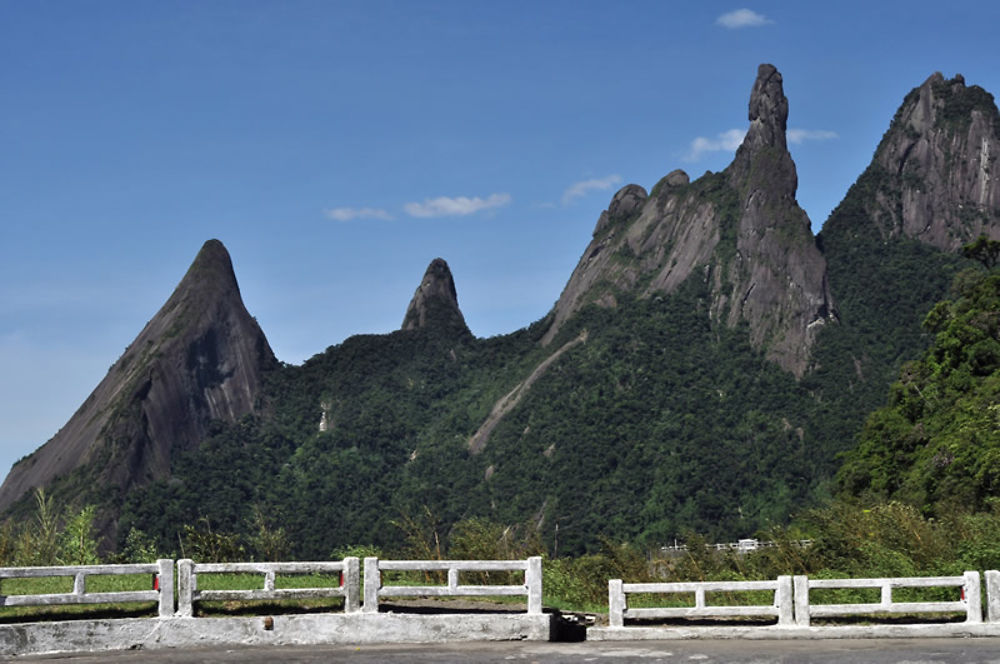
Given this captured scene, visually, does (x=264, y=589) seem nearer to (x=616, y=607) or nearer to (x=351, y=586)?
(x=351, y=586)

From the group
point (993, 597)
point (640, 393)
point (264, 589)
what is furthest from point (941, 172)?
point (264, 589)

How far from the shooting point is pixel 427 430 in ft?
638

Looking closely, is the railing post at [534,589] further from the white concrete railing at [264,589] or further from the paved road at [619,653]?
the white concrete railing at [264,589]

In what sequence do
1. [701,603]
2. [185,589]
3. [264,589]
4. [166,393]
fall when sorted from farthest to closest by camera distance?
[166,393] → [701,603] → [264,589] → [185,589]

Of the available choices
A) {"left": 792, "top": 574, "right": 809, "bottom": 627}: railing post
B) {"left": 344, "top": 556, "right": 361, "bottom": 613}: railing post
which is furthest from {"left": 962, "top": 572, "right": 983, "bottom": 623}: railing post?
{"left": 344, "top": 556, "right": 361, "bottom": 613}: railing post

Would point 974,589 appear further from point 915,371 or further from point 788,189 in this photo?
point 788,189

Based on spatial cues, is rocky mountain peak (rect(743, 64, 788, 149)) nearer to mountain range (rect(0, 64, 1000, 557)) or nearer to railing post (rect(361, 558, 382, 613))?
mountain range (rect(0, 64, 1000, 557))

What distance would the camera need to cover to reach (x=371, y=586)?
17.3 m

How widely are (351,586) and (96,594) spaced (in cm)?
356

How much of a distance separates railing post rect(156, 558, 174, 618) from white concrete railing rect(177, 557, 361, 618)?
0.37 ft

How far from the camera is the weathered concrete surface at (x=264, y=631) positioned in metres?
16.1

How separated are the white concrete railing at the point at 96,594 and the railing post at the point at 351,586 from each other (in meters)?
2.47

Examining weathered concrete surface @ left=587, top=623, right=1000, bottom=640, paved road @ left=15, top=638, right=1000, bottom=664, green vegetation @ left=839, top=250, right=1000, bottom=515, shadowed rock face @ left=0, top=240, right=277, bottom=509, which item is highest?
shadowed rock face @ left=0, top=240, right=277, bottom=509

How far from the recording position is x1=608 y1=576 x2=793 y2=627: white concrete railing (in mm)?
17109
